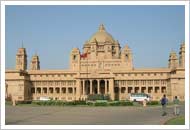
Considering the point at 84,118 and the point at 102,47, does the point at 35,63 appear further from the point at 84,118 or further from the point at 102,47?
the point at 84,118

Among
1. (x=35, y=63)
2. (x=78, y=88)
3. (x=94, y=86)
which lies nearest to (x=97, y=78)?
(x=94, y=86)

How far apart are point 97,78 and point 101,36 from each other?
23.2 meters

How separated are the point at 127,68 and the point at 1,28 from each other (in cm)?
7890

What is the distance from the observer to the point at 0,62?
18.3 metres

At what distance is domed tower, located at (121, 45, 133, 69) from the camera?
97.6 metres

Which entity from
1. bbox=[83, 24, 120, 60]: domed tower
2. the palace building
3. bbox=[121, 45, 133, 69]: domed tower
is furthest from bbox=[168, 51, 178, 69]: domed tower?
bbox=[83, 24, 120, 60]: domed tower

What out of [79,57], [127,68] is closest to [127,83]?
[127,68]

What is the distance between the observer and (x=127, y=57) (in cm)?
9844

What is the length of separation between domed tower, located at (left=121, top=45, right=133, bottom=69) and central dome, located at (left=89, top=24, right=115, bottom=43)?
9268mm

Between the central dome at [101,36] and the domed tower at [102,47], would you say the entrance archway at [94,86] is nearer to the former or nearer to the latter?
the domed tower at [102,47]

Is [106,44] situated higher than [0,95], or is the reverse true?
[106,44]

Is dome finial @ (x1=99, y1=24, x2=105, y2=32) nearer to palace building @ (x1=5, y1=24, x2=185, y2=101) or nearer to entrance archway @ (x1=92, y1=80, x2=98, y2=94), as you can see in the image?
palace building @ (x1=5, y1=24, x2=185, y2=101)

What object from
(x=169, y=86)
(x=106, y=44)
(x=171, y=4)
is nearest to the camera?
(x=171, y=4)

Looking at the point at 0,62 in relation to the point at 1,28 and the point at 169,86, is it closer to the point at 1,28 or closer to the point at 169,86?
the point at 1,28
